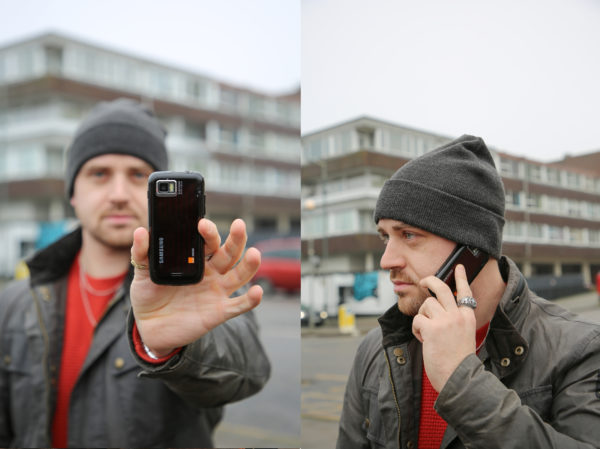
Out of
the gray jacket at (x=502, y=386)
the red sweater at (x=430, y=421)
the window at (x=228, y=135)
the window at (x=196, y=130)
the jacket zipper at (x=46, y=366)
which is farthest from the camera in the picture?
the window at (x=228, y=135)

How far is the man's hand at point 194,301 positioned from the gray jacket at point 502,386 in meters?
0.36

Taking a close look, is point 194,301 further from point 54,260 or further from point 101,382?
point 54,260

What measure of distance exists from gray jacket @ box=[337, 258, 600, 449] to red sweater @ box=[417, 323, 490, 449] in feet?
0.04

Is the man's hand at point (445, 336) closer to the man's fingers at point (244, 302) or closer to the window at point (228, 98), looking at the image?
the man's fingers at point (244, 302)

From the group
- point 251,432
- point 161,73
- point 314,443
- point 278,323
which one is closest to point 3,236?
point 161,73

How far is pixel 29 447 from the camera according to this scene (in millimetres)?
1775

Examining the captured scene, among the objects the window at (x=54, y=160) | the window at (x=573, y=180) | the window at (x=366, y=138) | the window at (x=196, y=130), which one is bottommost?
the window at (x=573, y=180)

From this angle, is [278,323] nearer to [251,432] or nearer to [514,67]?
[251,432]

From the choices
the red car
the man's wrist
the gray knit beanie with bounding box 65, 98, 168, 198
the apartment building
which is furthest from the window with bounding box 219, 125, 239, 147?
the man's wrist

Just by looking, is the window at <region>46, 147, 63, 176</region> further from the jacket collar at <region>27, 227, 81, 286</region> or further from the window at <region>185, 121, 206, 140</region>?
the jacket collar at <region>27, 227, 81, 286</region>

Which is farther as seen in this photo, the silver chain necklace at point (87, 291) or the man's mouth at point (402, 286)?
the silver chain necklace at point (87, 291)

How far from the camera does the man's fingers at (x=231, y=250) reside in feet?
3.34

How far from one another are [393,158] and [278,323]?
4.25m

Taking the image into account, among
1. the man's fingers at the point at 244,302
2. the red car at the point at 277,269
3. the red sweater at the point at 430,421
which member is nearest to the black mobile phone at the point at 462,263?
the red sweater at the point at 430,421
